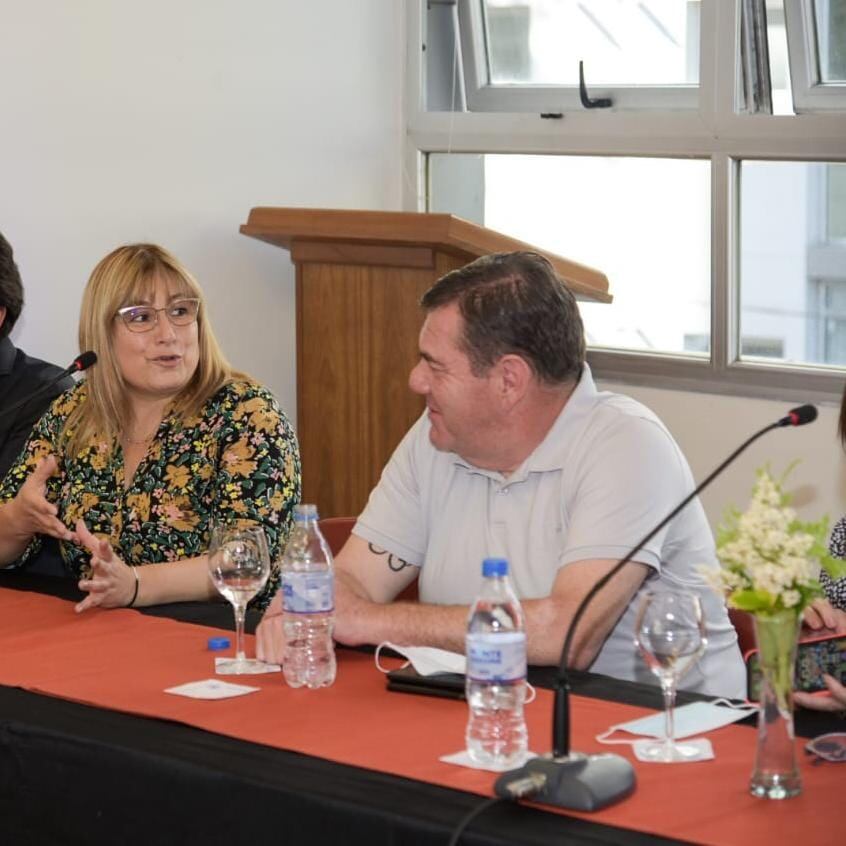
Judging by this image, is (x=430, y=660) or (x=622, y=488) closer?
(x=430, y=660)

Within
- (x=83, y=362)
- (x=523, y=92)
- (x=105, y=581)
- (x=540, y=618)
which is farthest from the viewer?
(x=523, y=92)

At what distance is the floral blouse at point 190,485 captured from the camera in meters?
2.88

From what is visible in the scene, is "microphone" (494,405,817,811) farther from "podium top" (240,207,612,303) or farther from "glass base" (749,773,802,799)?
"podium top" (240,207,612,303)

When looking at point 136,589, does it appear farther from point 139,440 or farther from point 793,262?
point 793,262

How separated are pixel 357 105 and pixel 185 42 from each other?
704mm

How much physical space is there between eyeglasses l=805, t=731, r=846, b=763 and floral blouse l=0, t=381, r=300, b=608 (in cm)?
133

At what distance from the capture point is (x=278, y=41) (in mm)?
4730

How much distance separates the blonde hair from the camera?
10.1 feet

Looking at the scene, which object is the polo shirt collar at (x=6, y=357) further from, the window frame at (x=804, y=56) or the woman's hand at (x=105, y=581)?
the window frame at (x=804, y=56)

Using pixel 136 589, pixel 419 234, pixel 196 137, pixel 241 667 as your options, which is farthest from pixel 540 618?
pixel 196 137

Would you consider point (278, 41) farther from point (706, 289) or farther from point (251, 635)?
point (251, 635)

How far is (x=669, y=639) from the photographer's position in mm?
1777

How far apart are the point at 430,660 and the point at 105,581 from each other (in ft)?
2.39

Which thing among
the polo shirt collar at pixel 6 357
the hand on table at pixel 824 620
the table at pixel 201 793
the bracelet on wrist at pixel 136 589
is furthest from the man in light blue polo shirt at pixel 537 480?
the polo shirt collar at pixel 6 357
